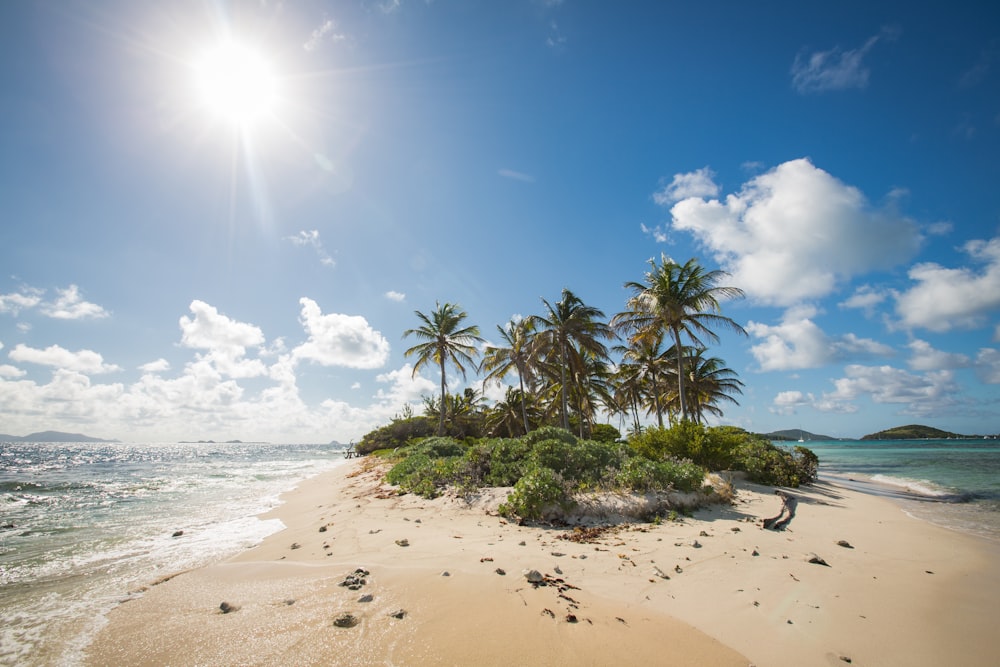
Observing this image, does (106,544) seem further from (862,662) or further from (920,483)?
(920,483)

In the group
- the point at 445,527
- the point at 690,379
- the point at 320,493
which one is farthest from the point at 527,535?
the point at 690,379

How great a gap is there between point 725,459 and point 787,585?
11.4 metres

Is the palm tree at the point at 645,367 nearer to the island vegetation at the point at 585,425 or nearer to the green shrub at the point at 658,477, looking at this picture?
the island vegetation at the point at 585,425

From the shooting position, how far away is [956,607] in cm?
460

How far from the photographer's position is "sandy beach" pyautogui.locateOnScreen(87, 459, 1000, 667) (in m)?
Answer: 3.48

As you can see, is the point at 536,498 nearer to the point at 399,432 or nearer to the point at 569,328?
the point at 569,328

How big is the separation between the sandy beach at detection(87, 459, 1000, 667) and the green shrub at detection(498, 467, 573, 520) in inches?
19.4

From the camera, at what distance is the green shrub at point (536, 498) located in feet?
25.7

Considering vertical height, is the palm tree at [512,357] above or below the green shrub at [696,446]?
above

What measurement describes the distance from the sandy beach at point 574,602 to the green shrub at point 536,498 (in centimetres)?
49

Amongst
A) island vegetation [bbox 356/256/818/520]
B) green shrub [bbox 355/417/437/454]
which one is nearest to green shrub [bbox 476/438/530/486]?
island vegetation [bbox 356/256/818/520]

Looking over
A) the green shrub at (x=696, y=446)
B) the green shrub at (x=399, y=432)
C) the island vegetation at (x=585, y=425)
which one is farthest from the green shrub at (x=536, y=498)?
the green shrub at (x=399, y=432)

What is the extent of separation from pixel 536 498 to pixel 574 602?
3.73 m

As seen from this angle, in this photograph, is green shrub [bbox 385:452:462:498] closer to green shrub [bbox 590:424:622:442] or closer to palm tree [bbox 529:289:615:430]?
palm tree [bbox 529:289:615:430]
